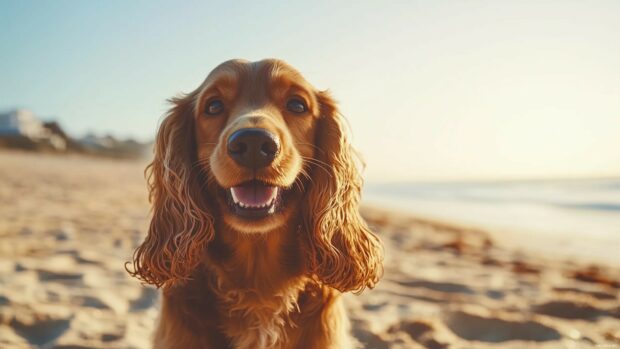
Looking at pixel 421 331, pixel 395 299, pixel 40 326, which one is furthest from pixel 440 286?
pixel 40 326

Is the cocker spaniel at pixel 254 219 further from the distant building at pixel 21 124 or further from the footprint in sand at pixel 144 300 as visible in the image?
the distant building at pixel 21 124

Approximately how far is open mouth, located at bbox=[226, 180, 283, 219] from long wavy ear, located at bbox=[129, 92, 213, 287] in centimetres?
29

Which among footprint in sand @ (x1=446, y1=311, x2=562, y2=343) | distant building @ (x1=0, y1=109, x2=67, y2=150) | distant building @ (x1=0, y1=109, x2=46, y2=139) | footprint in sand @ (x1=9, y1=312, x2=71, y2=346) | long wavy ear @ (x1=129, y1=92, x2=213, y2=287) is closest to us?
long wavy ear @ (x1=129, y1=92, x2=213, y2=287)

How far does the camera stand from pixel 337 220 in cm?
232

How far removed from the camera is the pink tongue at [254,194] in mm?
1940

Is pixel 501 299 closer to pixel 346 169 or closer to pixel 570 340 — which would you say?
pixel 570 340

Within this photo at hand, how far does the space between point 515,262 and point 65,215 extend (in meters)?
5.56

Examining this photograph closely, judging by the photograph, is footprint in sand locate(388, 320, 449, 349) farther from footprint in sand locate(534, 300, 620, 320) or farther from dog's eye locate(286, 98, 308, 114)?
dog's eye locate(286, 98, 308, 114)

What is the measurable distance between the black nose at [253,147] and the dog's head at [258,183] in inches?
3.1

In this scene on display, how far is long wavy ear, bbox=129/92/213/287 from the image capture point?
6.86ft

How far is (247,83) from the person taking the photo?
2256 mm

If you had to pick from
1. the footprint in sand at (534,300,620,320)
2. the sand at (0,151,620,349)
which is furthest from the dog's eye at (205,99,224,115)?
the footprint in sand at (534,300,620,320)

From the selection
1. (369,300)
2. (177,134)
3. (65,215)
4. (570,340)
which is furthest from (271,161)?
(65,215)

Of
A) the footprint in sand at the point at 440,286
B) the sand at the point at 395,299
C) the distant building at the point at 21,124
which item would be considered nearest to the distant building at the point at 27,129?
the distant building at the point at 21,124
